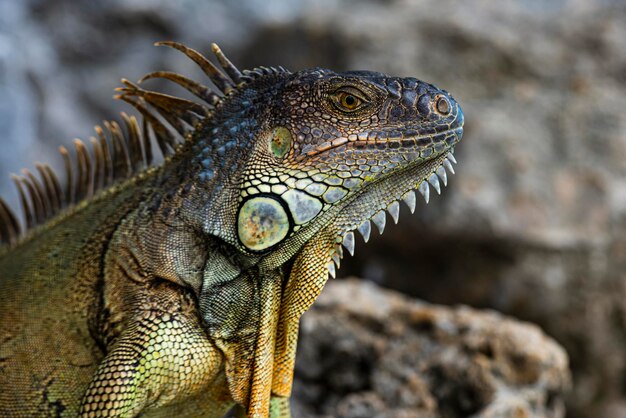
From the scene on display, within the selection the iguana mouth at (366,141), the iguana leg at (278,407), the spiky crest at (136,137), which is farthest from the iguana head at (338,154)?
the iguana leg at (278,407)

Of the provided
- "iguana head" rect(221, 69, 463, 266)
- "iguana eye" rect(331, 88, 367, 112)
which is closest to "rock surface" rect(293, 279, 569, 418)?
"iguana head" rect(221, 69, 463, 266)

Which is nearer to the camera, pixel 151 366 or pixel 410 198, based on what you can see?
pixel 151 366


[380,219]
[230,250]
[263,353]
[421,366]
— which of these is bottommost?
[263,353]

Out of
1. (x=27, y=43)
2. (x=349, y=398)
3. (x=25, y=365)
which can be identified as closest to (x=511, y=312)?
(x=349, y=398)

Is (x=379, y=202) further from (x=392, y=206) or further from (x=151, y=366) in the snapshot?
(x=151, y=366)

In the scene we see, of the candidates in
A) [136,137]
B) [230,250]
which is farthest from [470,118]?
[230,250]
